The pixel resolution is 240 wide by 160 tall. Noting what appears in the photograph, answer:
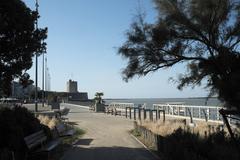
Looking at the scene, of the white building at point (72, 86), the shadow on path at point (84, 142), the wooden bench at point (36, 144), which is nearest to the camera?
the wooden bench at point (36, 144)

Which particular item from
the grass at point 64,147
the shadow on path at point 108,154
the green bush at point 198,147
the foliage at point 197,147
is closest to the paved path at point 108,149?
the shadow on path at point 108,154

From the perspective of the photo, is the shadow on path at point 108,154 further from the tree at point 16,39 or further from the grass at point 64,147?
the tree at point 16,39

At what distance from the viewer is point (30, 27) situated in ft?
55.5

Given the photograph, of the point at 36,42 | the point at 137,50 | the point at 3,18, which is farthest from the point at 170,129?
the point at 3,18

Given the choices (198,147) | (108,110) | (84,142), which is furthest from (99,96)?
(198,147)

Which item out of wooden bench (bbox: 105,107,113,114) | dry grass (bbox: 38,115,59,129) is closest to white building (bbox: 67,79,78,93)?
wooden bench (bbox: 105,107,113,114)

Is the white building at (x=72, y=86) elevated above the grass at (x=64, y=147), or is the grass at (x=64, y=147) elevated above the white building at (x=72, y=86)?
the white building at (x=72, y=86)

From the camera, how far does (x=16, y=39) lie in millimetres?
16516

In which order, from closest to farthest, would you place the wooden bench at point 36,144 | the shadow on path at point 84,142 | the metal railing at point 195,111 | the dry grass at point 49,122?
the wooden bench at point 36,144 < the shadow on path at point 84,142 < the dry grass at point 49,122 < the metal railing at point 195,111

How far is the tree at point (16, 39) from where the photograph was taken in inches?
636

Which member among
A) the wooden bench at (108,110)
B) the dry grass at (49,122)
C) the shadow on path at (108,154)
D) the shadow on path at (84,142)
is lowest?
the shadow on path at (108,154)

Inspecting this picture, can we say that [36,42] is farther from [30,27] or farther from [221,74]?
[221,74]

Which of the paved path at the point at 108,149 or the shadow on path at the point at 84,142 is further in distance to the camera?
the shadow on path at the point at 84,142

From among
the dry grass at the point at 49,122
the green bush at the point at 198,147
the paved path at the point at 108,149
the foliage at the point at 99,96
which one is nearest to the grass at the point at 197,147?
the green bush at the point at 198,147
